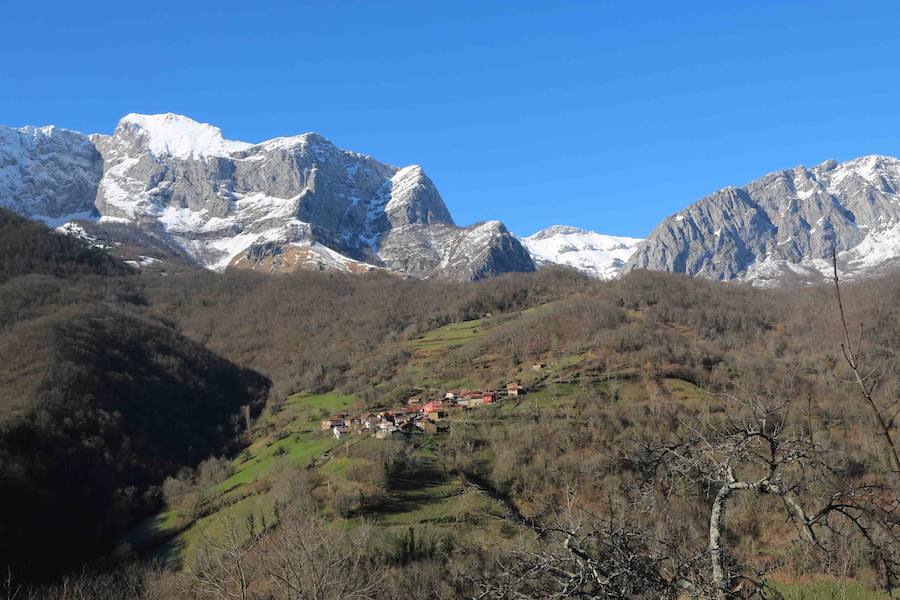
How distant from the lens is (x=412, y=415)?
99.6 metres

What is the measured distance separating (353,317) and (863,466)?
13634 cm

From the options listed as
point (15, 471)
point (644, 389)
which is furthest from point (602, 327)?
point (15, 471)

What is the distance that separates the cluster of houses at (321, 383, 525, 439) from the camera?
89.8 m

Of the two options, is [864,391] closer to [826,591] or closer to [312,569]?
[312,569]

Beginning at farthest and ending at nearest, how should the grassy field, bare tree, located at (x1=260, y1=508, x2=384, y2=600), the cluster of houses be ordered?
1. the cluster of houses
2. bare tree, located at (x1=260, y1=508, x2=384, y2=600)
3. the grassy field

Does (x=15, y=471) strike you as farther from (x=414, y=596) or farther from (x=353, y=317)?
(x=353, y=317)

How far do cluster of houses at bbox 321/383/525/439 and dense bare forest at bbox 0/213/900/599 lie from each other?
4467 millimetres

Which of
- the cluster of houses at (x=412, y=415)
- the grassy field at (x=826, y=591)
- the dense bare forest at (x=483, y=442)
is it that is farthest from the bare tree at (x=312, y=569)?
the cluster of houses at (x=412, y=415)

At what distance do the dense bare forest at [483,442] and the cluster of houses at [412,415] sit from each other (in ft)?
14.7

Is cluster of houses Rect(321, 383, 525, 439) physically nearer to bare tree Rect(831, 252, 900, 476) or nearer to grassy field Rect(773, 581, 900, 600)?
grassy field Rect(773, 581, 900, 600)

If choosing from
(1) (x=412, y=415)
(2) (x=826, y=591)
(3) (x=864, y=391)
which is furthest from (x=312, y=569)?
(1) (x=412, y=415)

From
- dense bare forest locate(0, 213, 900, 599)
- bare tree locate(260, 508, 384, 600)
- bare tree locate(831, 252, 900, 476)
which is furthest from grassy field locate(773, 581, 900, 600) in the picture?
bare tree locate(260, 508, 384, 600)

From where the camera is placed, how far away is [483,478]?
80125mm

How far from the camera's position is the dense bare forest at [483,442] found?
6.00m
